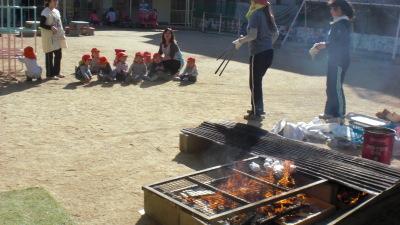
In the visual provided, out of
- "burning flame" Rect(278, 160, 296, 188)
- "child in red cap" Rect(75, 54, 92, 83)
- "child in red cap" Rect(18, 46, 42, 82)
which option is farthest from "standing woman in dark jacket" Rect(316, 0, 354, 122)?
"child in red cap" Rect(18, 46, 42, 82)

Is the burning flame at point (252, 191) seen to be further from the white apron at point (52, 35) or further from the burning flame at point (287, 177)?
the white apron at point (52, 35)

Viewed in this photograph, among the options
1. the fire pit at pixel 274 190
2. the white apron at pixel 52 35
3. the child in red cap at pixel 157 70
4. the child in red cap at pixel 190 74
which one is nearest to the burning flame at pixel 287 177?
the fire pit at pixel 274 190

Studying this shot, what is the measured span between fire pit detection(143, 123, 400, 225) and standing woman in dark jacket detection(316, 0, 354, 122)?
2382 millimetres

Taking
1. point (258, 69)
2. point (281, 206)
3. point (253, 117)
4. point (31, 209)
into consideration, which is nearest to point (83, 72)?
point (253, 117)

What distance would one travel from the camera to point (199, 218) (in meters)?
3.48

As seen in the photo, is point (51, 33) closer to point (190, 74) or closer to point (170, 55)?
point (170, 55)

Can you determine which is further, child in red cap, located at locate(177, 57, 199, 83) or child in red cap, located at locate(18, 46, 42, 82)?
child in red cap, located at locate(177, 57, 199, 83)

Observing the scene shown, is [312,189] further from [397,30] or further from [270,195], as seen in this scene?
[397,30]

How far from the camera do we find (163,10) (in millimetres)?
29859

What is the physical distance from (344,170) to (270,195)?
2.60 feet

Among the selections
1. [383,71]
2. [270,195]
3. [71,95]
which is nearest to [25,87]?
[71,95]

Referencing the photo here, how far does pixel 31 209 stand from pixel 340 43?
4.80m

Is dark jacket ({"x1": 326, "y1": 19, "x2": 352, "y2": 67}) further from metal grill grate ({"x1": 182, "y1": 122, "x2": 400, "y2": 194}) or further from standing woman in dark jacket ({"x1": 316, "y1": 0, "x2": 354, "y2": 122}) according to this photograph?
metal grill grate ({"x1": 182, "y1": 122, "x2": 400, "y2": 194})

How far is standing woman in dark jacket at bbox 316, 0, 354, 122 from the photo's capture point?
6.93 metres
